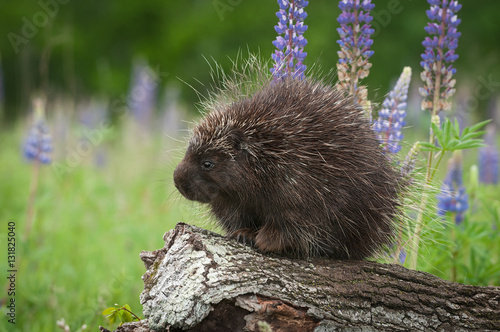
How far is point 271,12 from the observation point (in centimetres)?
1634

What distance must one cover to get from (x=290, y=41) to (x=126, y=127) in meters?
7.14

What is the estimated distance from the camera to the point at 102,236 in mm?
6828

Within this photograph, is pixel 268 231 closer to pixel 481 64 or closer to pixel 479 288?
pixel 479 288

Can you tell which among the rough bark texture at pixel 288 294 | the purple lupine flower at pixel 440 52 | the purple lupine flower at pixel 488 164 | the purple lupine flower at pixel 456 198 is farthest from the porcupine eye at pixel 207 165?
the purple lupine flower at pixel 488 164

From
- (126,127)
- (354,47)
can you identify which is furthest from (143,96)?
(354,47)

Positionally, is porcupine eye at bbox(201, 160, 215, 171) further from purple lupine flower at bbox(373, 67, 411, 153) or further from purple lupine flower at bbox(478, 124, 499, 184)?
purple lupine flower at bbox(478, 124, 499, 184)

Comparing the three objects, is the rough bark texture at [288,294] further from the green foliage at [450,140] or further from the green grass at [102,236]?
the green foliage at [450,140]

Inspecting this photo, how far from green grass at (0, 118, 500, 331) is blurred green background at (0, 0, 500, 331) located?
0.02 metres

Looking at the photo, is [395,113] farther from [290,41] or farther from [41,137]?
[41,137]

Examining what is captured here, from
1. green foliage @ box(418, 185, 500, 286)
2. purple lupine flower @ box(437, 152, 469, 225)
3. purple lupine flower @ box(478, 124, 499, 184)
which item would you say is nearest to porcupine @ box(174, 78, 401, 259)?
green foliage @ box(418, 185, 500, 286)

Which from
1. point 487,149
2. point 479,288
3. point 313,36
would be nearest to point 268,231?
point 479,288

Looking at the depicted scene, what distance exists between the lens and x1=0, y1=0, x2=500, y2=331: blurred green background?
473cm

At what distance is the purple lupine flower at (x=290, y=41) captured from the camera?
344 cm

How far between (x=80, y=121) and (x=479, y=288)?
31.1ft
